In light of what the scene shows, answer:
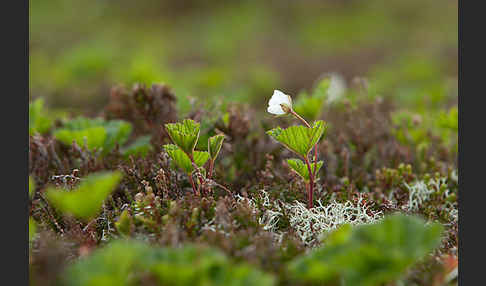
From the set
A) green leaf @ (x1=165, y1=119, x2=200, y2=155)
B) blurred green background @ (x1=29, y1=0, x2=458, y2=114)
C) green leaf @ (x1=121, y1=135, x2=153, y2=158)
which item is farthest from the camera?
blurred green background @ (x1=29, y1=0, x2=458, y2=114)

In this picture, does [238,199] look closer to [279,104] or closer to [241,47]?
[279,104]

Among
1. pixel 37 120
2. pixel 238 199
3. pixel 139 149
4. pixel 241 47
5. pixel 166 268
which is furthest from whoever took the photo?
pixel 241 47

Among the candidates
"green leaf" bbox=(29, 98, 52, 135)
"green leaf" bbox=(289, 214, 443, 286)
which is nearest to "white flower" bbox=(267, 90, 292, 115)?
"green leaf" bbox=(289, 214, 443, 286)

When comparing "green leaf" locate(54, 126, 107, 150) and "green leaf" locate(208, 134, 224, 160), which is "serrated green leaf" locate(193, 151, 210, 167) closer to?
"green leaf" locate(208, 134, 224, 160)

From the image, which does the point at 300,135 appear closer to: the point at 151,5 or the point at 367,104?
the point at 367,104

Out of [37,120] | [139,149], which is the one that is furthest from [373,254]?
[37,120]
